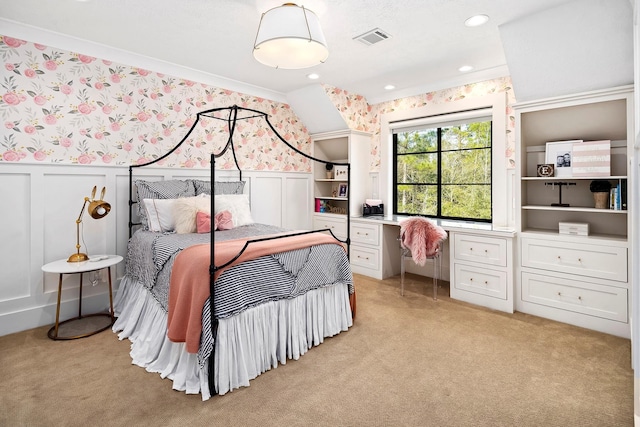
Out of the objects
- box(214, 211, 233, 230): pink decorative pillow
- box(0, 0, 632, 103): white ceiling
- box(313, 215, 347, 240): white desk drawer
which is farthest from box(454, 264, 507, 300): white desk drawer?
box(214, 211, 233, 230): pink decorative pillow

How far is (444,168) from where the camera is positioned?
4.46 metres

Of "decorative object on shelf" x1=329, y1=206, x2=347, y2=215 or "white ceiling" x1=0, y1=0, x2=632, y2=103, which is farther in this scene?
"decorative object on shelf" x1=329, y1=206, x2=347, y2=215

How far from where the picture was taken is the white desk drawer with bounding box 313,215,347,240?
482 cm

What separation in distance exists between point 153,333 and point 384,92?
388cm

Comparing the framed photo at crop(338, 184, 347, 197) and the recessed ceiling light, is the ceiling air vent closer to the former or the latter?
the recessed ceiling light

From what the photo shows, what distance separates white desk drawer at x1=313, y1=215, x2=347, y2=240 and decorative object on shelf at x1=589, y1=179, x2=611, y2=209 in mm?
2728

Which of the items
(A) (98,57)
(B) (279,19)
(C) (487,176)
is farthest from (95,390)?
(C) (487,176)

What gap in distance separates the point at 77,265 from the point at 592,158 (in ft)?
14.3

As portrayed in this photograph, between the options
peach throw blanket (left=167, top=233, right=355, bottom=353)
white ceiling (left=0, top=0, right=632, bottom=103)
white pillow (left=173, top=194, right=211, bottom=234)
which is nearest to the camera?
peach throw blanket (left=167, top=233, right=355, bottom=353)

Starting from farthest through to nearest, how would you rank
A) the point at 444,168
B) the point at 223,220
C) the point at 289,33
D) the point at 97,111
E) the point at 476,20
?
the point at 444,168 < the point at 223,220 < the point at 97,111 < the point at 476,20 < the point at 289,33

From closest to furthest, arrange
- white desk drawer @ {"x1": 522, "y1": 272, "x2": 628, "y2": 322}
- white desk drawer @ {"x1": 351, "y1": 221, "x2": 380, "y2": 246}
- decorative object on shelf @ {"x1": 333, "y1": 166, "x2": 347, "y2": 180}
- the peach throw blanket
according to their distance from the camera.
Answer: the peach throw blanket, white desk drawer @ {"x1": 522, "y1": 272, "x2": 628, "y2": 322}, white desk drawer @ {"x1": 351, "y1": 221, "x2": 380, "y2": 246}, decorative object on shelf @ {"x1": 333, "y1": 166, "x2": 347, "y2": 180}

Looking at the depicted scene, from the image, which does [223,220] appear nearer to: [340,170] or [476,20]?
[340,170]

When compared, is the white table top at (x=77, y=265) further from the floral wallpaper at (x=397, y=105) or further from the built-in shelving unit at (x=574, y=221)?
the built-in shelving unit at (x=574, y=221)

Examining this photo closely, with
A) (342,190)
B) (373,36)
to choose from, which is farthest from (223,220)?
(342,190)
